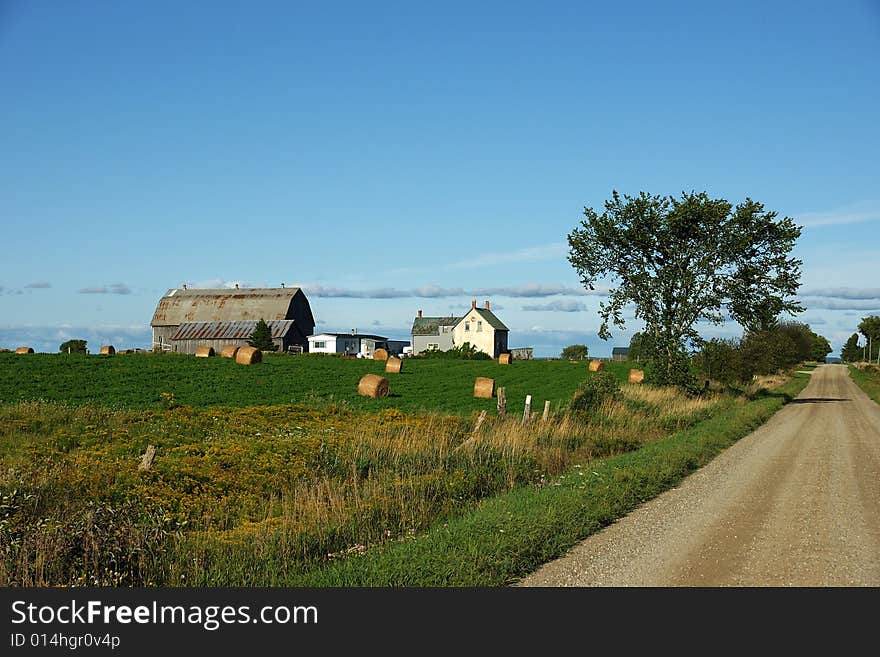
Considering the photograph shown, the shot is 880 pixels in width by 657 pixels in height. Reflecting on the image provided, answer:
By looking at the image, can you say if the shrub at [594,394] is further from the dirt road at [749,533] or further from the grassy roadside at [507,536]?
the grassy roadside at [507,536]

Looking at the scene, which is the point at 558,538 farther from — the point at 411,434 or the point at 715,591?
the point at 411,434

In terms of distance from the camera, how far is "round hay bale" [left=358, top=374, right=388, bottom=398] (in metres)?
34.0

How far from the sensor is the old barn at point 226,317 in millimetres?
93062

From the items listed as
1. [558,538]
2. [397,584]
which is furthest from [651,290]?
[397,584]

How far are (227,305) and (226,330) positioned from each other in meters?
6.75

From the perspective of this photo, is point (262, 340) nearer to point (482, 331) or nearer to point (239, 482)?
point (482, 331)

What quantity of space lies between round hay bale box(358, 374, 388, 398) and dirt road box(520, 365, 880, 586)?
16.5m

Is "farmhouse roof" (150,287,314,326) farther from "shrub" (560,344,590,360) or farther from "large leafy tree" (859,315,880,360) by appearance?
"large leafy tree" (859,315,880,360)

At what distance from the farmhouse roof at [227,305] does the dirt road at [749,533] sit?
81.4m

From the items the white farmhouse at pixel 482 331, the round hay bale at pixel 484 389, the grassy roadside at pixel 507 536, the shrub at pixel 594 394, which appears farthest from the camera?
the white farmhouse at pixel 482 331

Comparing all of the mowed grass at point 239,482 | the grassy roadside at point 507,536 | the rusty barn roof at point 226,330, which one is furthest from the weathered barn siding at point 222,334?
the grassy roadside at point 507,536

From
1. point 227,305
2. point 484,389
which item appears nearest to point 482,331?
point 227,305

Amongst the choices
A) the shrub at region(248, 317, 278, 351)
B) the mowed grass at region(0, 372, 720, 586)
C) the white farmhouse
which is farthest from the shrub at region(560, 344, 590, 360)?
the mowed grass at region(0, 372, 720, 586)

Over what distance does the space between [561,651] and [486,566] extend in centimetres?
254
